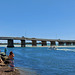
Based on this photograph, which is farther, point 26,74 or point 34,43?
point 34,43

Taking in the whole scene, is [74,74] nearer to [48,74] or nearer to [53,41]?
[48,74]

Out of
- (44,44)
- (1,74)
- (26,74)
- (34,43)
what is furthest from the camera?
(44,44)

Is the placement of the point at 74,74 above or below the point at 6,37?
below

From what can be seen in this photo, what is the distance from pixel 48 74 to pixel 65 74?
2.08 meters

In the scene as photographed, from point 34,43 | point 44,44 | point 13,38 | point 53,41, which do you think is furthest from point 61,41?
point 13,38

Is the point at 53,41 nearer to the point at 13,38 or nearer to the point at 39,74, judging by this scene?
the point at 13,38

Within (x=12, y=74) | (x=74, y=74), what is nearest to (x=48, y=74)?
(x=74, y=74)

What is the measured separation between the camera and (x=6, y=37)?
133 m

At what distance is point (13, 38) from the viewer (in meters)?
135

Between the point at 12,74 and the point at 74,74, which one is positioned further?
the point at 74,74

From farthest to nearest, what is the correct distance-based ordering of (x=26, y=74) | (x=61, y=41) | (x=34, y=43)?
1. (x=61, y=41)
2. (x=34, y=43)
3. (x=26, y=74)

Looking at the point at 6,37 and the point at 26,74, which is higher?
the point at 6,37

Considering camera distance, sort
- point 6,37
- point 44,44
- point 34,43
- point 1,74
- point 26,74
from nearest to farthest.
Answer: point 1,74 < point 26,74 < point 6,37 < point 34,43 < point 44,44

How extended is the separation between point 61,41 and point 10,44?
256 feet
